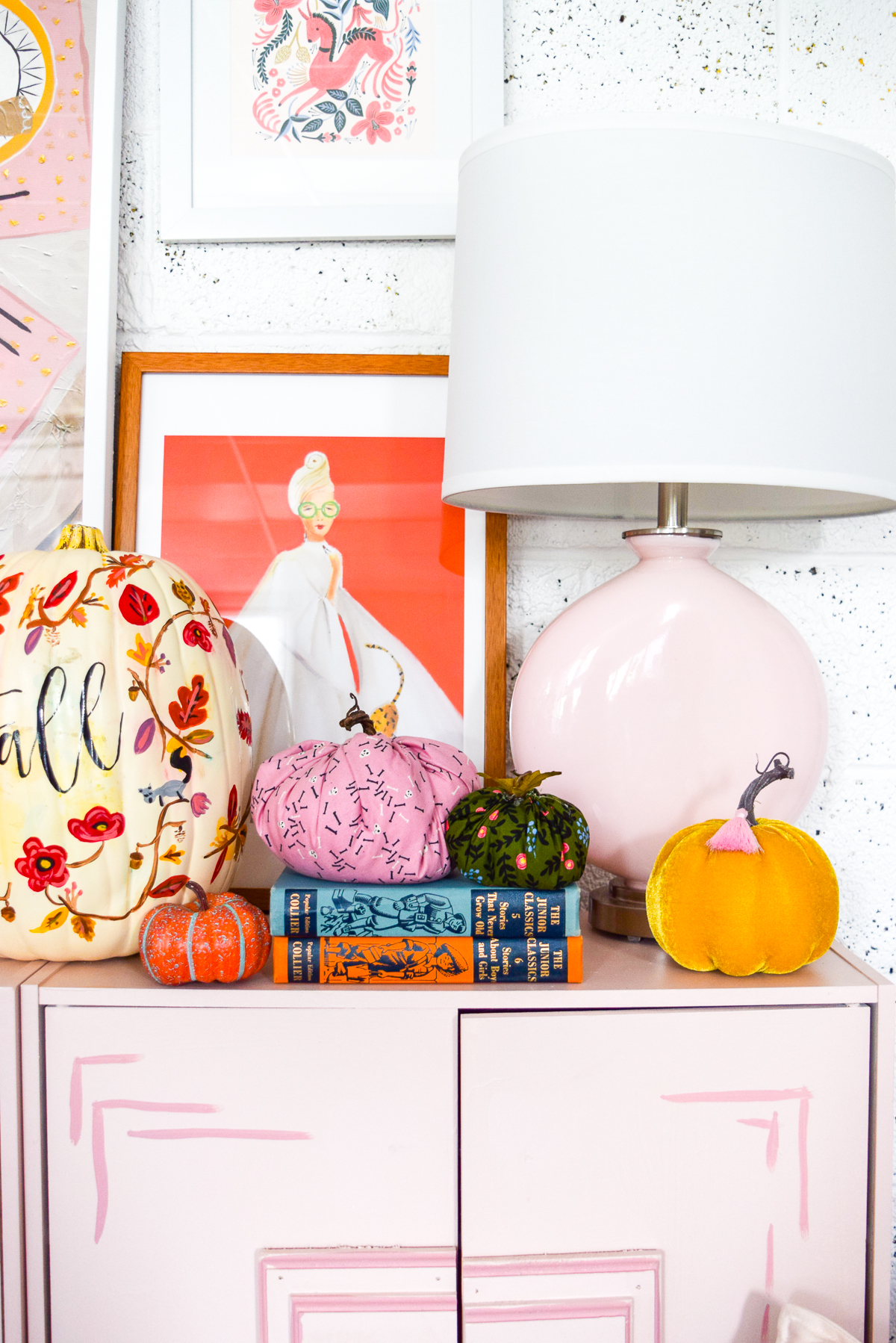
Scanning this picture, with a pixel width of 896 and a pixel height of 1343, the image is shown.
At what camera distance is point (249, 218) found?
1004mm

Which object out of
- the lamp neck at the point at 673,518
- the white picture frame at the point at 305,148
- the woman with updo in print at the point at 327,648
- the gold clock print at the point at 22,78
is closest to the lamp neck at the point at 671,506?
the lamp neck at the point at 673,518

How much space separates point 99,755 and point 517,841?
32 cm

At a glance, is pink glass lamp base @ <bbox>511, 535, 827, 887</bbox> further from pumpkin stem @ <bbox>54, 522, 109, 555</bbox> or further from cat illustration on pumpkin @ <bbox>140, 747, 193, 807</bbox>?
pumpkin stem @ <bbox>54, 522, 109, 555</bbox>

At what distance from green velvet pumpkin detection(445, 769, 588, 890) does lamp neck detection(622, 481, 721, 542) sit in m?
0.26

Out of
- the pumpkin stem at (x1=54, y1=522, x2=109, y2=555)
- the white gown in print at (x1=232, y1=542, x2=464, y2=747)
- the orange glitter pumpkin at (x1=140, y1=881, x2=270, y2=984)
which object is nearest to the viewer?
the orange glitter pumpkin at (x1=140, y1=881, x2=270, y2=984)

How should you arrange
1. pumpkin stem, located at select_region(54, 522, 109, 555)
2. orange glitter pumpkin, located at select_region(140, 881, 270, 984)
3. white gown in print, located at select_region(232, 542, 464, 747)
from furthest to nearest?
white gown in print, located at select_region(232, 542, 464, 747) < pumpkin stem, located at select_region(54, 522, 109, 555) < orange glitter pumpkin, located at select_region(140, 881, 270, 984)

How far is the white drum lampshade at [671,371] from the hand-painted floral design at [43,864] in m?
0.40

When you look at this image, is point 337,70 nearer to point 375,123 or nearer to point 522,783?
point 375,123

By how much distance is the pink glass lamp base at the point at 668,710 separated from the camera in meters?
0.77

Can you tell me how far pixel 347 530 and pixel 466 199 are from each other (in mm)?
349

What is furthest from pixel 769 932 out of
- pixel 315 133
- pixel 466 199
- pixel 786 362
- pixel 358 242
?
pixel 315 133

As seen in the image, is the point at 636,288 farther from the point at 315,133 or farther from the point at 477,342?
the point at 315,133

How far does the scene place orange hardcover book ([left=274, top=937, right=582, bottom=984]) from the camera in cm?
69

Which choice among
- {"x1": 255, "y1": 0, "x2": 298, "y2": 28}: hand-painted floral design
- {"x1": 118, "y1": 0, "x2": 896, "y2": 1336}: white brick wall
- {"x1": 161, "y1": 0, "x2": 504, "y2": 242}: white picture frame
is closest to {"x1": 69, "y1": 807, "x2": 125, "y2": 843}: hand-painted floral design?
{"x1": 118, "y1": 0, "x2": 896, "y2": 1336}: white brick wall
